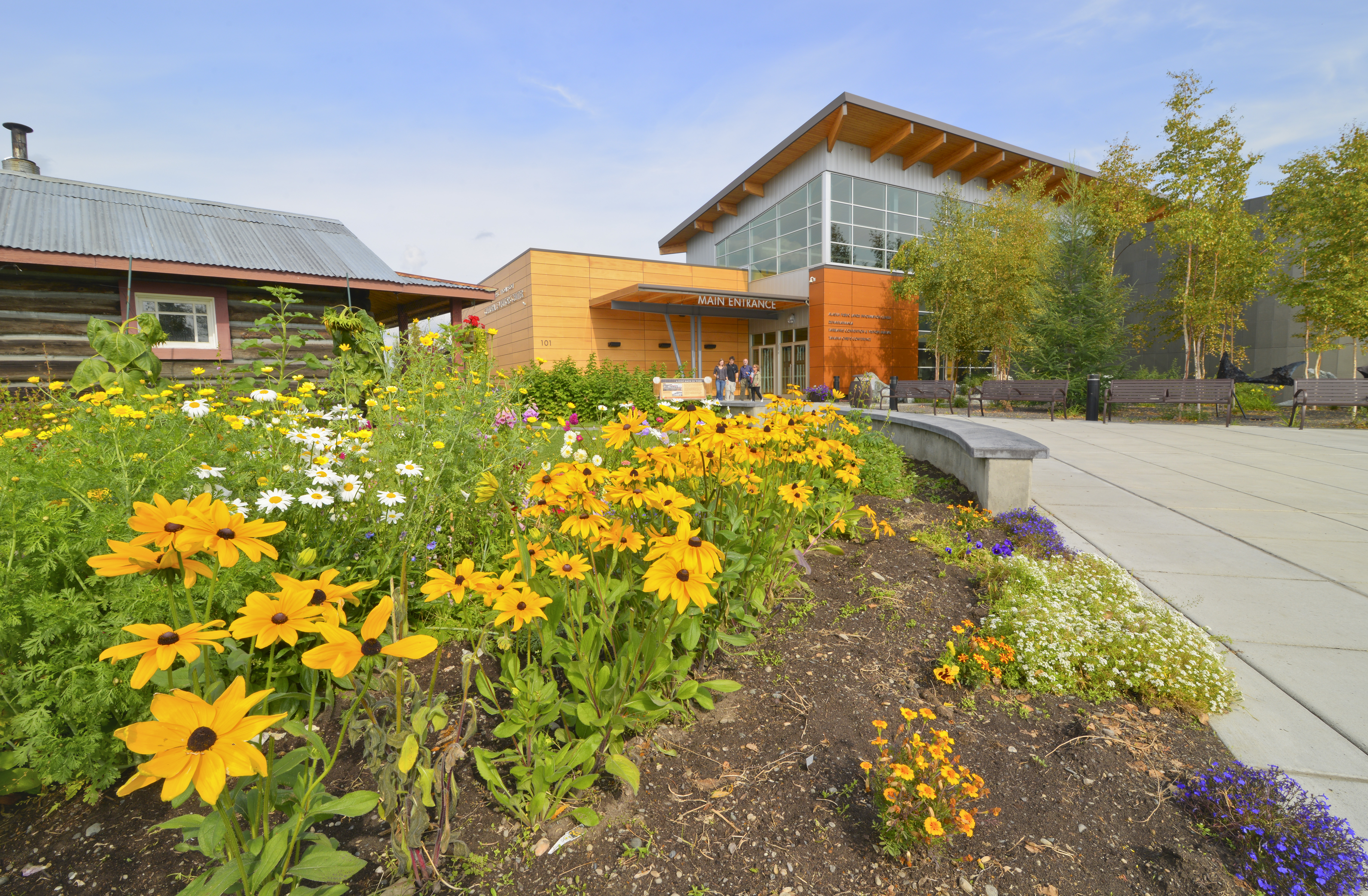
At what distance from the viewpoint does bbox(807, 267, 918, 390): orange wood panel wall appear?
18125 mm

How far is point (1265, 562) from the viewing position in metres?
3.28

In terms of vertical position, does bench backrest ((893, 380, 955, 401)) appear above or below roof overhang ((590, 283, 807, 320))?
below

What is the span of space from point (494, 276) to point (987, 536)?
880 inches

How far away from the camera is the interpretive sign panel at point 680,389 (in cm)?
1312

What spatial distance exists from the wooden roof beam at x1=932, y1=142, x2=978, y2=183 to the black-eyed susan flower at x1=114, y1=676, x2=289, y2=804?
22462 millimetres

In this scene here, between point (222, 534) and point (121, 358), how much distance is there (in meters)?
4.06

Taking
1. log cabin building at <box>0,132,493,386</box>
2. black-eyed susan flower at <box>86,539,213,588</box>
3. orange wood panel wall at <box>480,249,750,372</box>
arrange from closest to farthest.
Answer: black-eyed susan flower at <box>86,539,213,588</box>, log cabin building at <box>0,132,493,386</box>, orange wood panel wall at <box>480,249,750,372</box>

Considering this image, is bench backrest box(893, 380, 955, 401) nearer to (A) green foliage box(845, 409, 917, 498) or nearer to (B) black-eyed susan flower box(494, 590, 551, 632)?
(A) green foliage box(845, 409, 917, 498)

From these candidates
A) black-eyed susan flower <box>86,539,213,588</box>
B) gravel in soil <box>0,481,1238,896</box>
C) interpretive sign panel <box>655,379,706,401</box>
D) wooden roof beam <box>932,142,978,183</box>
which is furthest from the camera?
wooden roof beam <box>932,142,978,183</box>

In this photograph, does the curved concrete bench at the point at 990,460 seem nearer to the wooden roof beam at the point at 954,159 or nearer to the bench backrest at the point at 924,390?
the bench backrest at the point at 924,390

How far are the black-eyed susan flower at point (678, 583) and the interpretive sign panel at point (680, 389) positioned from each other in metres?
10.7

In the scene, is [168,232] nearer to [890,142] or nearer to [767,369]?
[767,369]

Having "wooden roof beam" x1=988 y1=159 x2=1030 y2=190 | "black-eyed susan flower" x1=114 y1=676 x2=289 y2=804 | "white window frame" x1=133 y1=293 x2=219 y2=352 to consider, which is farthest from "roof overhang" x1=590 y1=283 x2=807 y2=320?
"black-eyed susan flower" x1=114 y1=676 x2=289 y2=804

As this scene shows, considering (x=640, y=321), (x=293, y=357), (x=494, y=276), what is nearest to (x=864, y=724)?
(x=293, y=357)
